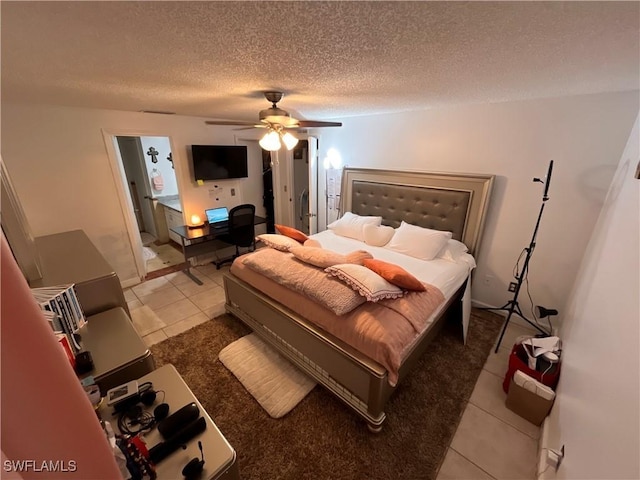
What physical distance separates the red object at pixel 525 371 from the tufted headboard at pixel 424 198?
1180 mm

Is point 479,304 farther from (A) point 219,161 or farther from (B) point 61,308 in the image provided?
(A) point 219,161

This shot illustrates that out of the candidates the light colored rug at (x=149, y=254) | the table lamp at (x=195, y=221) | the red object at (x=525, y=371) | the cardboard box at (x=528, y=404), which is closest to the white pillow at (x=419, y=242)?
the red object at (x=525, y=371)

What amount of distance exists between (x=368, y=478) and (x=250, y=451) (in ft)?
2.42

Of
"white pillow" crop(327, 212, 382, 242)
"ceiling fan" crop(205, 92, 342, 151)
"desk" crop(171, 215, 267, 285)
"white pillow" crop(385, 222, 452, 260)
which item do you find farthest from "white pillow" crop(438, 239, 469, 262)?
"desk" crop(171, 215, 267, 285)

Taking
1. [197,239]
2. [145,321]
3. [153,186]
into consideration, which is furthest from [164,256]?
[145,321]

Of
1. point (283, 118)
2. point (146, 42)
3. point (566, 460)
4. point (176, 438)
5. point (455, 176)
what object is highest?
point (146, 42)

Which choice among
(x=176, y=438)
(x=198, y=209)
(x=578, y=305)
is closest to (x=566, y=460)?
(x=578, y=305)

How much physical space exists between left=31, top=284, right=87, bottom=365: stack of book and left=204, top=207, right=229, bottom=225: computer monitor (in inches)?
106

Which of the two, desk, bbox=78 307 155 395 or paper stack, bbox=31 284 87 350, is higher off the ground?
paper stack, bbox=31 284 87 350

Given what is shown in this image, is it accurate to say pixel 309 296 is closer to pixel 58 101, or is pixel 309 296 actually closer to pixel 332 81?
pixel 332 81

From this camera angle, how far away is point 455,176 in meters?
2.86

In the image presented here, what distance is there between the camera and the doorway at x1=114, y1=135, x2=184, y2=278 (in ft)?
14.8

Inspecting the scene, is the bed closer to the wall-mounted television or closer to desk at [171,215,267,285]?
desk at [171,215,267,285]

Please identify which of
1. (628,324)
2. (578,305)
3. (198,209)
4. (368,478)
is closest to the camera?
(628,324)
